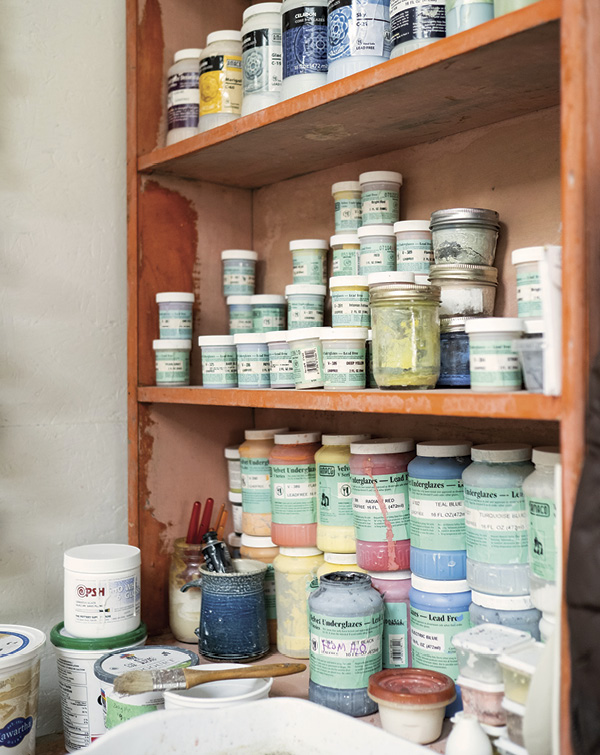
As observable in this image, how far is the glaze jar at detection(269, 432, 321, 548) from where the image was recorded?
57.6 inches

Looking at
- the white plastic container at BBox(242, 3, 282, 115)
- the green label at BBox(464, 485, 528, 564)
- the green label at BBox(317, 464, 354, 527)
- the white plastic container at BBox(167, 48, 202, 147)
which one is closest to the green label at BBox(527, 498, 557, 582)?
the green label at BBox(464, 485, 528, 564)

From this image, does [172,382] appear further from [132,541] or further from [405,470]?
[405,470]

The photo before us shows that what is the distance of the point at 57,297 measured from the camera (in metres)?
1.60

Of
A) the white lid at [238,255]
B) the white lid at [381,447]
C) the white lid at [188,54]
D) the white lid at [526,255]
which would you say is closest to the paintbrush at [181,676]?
the white lid at [381,447]

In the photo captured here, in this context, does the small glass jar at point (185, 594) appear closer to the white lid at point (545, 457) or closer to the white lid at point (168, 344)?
the white lid at point (168, 344)

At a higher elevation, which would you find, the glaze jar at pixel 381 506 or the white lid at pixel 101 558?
the glaze jar at pixel 381 506

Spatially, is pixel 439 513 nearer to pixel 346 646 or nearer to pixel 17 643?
pixel 346 646

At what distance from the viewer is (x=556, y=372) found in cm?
91

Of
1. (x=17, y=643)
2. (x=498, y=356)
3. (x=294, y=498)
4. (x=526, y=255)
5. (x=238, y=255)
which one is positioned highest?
(x=238, y=255)

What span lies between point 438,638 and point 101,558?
627mm

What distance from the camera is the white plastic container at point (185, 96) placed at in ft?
5.29

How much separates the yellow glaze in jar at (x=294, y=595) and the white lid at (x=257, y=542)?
3.2 inches

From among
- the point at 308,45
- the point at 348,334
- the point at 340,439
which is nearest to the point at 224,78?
the point at 308,45

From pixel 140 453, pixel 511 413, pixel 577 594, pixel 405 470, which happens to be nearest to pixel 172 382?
pixel 140 453
